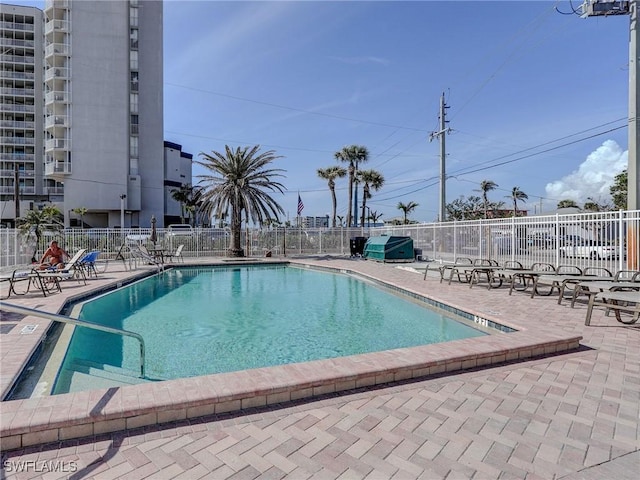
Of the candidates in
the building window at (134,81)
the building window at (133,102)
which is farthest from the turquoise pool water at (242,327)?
the building window at (134,81)

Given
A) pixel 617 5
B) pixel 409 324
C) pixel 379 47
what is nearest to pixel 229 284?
pixel 409 324

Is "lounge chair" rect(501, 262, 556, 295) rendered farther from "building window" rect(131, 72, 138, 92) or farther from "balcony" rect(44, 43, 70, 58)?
"balcony" rect(44, 43, 70, 58)

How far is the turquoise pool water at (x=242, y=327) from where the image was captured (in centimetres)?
546

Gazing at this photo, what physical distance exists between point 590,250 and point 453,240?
20.5ft

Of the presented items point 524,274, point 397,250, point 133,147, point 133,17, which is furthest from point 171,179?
point 524,274

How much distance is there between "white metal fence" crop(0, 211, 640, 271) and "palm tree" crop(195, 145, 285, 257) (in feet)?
4.95

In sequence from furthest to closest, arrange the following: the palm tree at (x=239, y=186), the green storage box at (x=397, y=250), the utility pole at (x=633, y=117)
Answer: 1. the palm tree at (x=239, y=186)
2. the green storage box at (x=397, y=250)
3. the utility pole at (x=633, y=117)

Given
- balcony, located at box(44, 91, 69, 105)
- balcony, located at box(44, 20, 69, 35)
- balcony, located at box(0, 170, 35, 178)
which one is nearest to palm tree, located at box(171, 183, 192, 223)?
balcony, located at box(44, 91, 69, 105)

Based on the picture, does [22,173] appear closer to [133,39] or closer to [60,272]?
[133,39]

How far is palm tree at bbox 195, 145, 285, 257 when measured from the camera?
21.6m

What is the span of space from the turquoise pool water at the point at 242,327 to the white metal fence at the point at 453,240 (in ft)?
14.8

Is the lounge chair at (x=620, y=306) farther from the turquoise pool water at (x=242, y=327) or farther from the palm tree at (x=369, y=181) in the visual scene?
the palm tree at (x=369, y=181)

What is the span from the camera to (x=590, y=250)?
31.0 feet

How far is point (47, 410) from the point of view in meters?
2.75
